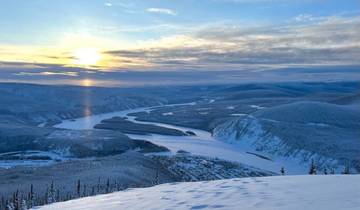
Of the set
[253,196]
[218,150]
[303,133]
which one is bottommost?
[218,150]

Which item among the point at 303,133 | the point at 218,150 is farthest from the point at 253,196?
the point at 303,133

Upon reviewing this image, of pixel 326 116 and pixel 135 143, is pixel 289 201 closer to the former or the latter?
pixel 135 143

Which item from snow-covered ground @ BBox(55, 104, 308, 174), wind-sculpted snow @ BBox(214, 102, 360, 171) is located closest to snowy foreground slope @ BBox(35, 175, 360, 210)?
snow-covered ground @ BBox(55, 104, 308, 174)

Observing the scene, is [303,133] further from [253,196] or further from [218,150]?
[253,196]

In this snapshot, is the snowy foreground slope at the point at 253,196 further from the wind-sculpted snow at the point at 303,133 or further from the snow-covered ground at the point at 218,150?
the wind-sculpted snow at the point at 303,133

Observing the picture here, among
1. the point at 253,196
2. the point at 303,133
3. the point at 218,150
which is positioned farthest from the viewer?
the point at 303,133

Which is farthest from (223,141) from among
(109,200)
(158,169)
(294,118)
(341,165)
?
(109,200)

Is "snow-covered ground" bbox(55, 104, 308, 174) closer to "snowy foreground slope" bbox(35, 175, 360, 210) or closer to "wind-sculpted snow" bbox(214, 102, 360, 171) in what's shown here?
"wind-sculpted snow" bbox(214, 102, 360, 171)
